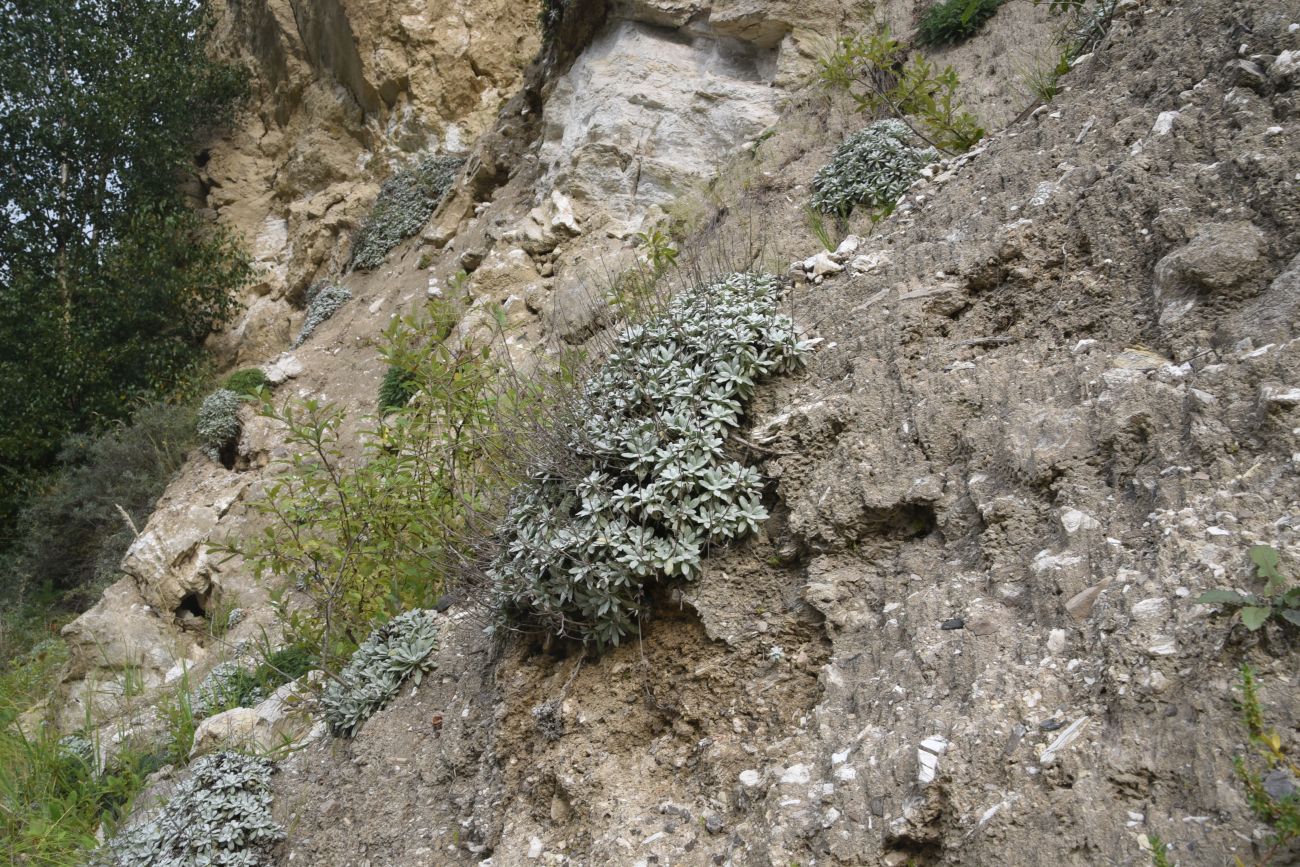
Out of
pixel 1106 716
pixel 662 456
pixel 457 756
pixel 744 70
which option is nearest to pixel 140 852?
pixel 457 756

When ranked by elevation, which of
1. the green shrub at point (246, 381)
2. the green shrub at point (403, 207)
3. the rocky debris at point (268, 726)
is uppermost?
the green shrub at point (403, 207)

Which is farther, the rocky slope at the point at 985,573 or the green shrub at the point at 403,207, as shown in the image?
the green shrub at the point at 403,207

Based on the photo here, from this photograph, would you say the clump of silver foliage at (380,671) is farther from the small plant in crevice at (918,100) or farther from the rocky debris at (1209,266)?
the small plant in crevice at (918,100)

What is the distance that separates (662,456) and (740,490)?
0.33m

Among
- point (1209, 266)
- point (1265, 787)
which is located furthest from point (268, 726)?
point (1209, 266)

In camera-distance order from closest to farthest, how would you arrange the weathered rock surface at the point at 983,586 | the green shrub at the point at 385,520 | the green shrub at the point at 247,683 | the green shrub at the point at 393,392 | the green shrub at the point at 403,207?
the weathered rock surface at the point at 983,586, the green shrub at the point at 385,520, the green shrub at the point at 247,683, the green shrub at the point at 393,392, the green shrub at the point at 403,207

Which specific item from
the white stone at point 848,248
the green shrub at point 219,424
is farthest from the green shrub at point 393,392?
the white stone at point 848,248

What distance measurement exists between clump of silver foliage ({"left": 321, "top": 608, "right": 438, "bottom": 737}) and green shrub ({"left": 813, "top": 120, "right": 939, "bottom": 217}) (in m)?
3.74

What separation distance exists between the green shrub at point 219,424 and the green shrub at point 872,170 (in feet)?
25.7

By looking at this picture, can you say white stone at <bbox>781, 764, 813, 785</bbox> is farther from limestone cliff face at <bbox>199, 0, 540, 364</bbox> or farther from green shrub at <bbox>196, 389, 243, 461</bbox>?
limestone cliff face at <bbox>199, 0, 540, 364</bbox>

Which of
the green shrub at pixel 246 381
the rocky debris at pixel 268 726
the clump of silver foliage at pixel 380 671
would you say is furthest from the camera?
the green shrub at pixel 246 381

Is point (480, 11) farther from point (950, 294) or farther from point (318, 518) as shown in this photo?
point (950, 294)

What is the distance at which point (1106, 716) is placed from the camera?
6.90 feet

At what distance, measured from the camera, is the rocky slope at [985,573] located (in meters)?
2.13
